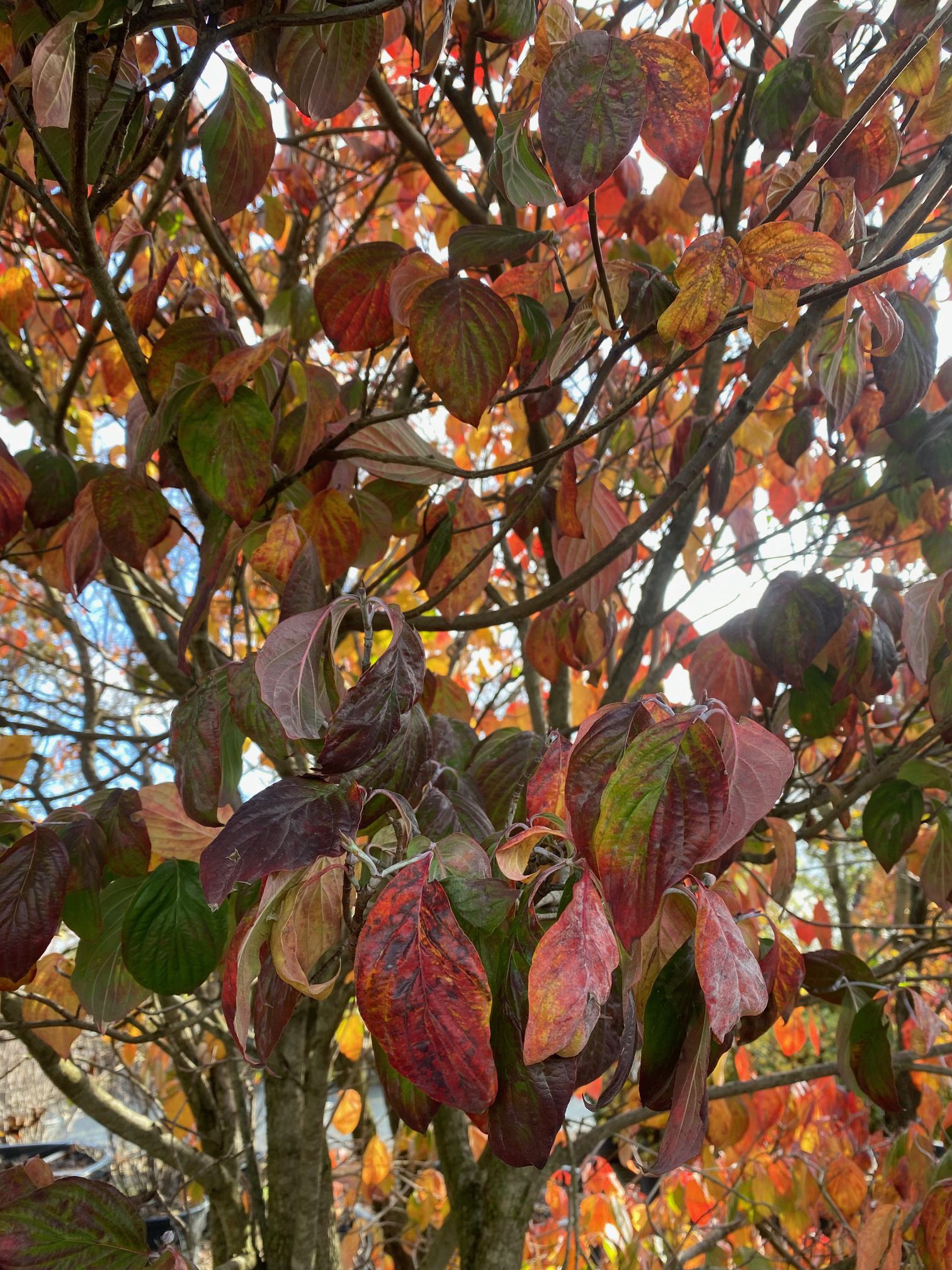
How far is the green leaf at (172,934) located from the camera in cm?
80

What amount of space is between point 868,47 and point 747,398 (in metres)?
0.60

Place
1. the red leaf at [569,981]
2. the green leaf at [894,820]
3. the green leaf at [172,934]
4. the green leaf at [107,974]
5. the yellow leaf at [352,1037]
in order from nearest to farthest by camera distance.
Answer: the red leaf at [569,981] < the green leaf at [172,934] < the green leaf at [107,974] < the green leaf at [894,820] < the yellow leaf at [352,1037]

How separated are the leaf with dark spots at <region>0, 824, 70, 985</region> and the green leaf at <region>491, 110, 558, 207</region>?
748 mm

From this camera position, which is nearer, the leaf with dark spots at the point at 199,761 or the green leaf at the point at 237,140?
the leaf with dark spots at the point at 199,761

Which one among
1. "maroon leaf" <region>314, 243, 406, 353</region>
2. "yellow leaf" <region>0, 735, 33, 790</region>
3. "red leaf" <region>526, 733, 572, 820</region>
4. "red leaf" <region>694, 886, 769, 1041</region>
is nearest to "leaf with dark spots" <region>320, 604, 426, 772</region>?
"red leaf" <region>526, 733, 572, 820</region>

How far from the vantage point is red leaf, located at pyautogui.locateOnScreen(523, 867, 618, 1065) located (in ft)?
1.45

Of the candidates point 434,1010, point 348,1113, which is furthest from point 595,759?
point 348,1113

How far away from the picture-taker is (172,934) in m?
0.81

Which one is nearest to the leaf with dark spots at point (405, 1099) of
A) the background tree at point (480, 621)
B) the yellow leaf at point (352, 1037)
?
the background tree at point (480, 621)

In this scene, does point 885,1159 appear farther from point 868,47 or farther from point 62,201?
point 62,201

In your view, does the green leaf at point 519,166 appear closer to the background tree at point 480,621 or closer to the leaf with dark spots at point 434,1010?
the background tree at point 480,621

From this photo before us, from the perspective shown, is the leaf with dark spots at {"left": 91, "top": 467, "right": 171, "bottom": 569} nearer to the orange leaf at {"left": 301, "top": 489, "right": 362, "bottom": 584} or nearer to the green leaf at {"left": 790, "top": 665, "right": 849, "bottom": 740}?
the orange leaf at {"left": 301, "top": 489, "right": 362, "bottom": 584}

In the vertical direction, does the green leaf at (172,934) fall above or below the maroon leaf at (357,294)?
below

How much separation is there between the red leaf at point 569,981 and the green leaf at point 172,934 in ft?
1.48
